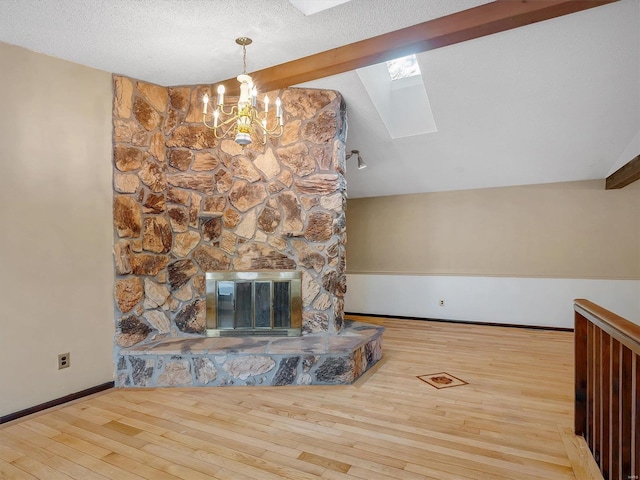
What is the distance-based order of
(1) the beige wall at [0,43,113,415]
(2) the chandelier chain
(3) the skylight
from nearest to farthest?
(1) the beige wall at [0,43,113,415], (2) the chandelier chain, (3) the skylight

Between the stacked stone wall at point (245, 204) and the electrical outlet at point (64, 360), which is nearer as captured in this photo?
the electrical outlet at point (64, 360)

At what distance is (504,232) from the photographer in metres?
5.18

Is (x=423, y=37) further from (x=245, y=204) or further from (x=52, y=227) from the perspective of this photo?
(x=52, y=227)

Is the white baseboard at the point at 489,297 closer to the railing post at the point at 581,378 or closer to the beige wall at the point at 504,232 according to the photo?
the beige wall at the point at 504,232

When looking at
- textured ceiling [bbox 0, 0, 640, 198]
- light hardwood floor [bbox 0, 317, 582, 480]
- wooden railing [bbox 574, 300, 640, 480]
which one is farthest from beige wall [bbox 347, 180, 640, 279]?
wooden railing [bbox 574, 300, 640, 480]

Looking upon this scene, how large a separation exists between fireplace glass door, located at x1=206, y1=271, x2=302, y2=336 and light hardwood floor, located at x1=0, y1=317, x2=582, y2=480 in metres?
0.62

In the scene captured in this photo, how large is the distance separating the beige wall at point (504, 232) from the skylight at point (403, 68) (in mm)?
1979

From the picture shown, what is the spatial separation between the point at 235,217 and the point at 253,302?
2.62 feet

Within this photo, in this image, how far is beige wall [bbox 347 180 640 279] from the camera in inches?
185

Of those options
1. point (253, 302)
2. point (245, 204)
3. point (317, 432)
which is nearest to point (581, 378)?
point (317, 432)

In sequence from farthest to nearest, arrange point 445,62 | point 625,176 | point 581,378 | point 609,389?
point 625,176 < point 445,62 < point 581,378 < point 609,389

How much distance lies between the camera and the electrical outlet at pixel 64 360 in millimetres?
2660

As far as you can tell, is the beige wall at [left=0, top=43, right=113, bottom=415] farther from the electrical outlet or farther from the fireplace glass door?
the fireplace glass door

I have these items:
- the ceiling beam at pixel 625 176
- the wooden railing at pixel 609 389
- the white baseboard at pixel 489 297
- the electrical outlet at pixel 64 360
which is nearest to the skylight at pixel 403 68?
the ceiling beam at pixel 625 176
